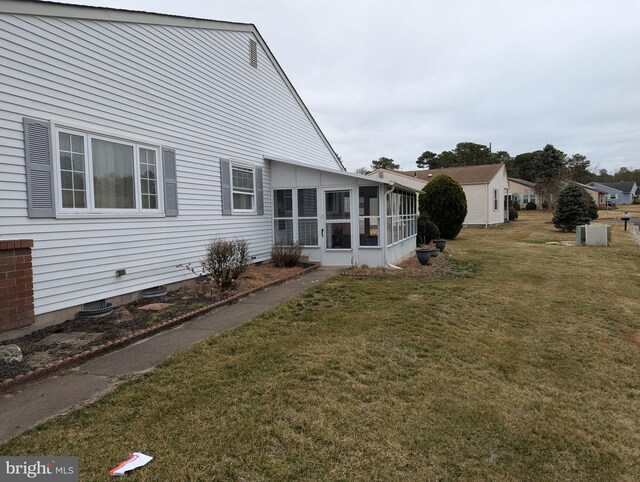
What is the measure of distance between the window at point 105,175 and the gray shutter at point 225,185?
218cm

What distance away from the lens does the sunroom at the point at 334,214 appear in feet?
35.6

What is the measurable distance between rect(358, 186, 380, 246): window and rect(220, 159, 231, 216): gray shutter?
3.54 m

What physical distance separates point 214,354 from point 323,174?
7.33m

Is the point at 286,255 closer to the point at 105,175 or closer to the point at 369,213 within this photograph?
the point at 369,213

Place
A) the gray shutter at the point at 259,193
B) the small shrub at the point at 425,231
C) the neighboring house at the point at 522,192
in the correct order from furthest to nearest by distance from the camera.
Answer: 1. the neighboring house at the point at 522,192
2. the small shrub at the point at 425,231
3. the gray shutter at the point at 259,193

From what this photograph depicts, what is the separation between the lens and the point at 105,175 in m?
6.66

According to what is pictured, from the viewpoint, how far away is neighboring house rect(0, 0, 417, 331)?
5.39 metres

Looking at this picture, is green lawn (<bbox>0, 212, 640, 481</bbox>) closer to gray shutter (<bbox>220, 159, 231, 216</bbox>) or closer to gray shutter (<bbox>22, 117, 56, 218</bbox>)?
gray shutter (<bbox>22, 117, 56, 218</bbox>)

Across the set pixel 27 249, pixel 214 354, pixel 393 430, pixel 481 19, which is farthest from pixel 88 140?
pixel 481 19

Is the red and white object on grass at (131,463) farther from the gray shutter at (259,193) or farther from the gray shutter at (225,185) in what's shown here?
the gray shutter at (259,193)


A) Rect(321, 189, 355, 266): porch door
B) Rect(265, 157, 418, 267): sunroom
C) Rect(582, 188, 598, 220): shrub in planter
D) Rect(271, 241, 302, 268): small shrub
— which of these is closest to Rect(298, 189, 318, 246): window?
Rect(265, 157, 418, 267): sunroom

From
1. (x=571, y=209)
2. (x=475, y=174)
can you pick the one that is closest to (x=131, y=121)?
(x=571, y=209)

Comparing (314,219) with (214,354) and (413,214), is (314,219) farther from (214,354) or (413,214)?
(214,354)

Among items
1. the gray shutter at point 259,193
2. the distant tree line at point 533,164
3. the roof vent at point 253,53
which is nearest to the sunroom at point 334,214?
the gray shutter at point 259,193
